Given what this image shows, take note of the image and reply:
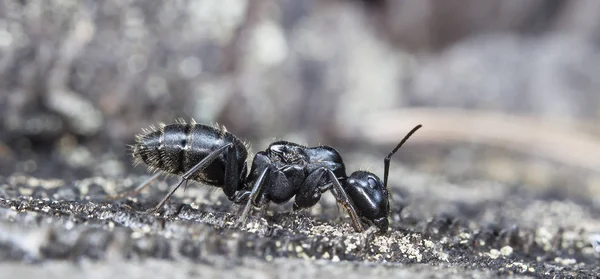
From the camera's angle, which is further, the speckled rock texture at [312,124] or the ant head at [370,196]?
the ant head at [370,196]

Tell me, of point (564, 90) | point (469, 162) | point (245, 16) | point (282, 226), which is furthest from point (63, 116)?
point (564, 90)

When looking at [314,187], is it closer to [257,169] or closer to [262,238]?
[257,169]

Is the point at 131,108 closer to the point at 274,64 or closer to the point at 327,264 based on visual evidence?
the point at 274,64

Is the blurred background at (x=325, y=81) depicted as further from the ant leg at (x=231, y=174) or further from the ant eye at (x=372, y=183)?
the ant leg at (x=231, y=174)

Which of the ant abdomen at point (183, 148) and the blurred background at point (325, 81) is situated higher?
the blurred background at point (325, 81)

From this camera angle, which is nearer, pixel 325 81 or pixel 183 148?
pixel 183 148

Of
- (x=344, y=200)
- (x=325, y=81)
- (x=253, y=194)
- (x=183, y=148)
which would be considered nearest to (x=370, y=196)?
(x=344, y=200)

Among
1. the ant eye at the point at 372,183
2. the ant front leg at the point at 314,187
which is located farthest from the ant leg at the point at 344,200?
the ant eye at the point at 372,183

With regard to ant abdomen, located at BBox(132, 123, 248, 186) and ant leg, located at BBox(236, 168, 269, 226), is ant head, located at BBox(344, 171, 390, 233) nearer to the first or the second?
ant leg, located at BBox(236, 168, 269, 226)
